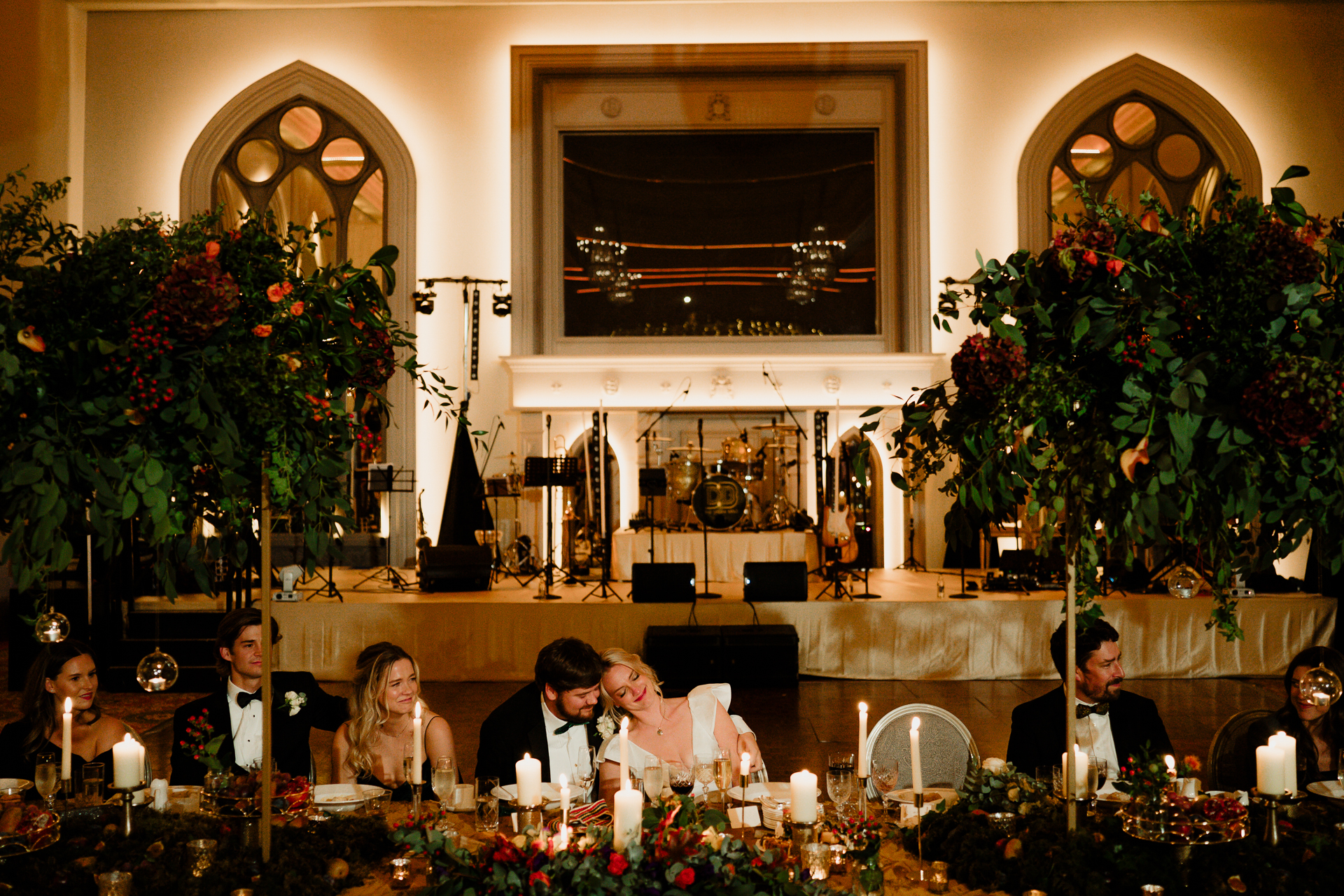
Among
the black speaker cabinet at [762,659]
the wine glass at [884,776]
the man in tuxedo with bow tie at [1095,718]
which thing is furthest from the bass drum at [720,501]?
the wine glass at [884,776]

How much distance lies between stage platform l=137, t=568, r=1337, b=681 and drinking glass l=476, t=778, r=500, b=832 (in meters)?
5.09

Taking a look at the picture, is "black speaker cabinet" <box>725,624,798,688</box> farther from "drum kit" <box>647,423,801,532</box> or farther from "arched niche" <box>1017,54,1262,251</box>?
"arched niche" <box>1017,54,1262,251</box>

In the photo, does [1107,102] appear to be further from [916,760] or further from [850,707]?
[916,760]

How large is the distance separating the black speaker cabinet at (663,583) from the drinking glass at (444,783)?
17.0 ft

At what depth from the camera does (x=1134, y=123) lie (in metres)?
12.5

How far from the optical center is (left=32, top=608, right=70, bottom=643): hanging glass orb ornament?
2686 mm

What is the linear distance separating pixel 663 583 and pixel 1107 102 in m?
8.49

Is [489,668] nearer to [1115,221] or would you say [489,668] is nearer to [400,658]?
[400,658]

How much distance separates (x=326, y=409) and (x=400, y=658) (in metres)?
1.77

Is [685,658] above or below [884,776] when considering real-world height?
below

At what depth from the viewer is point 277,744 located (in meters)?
3.63

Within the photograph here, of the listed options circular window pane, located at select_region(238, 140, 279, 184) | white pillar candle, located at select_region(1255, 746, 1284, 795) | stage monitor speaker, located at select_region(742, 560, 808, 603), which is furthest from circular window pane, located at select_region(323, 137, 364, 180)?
white pillar candle, located at select_region(1255, 746, 1284, 795)

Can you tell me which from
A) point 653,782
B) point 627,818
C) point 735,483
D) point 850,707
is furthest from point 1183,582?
point 627,818

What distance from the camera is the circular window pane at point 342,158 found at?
1259 cm
